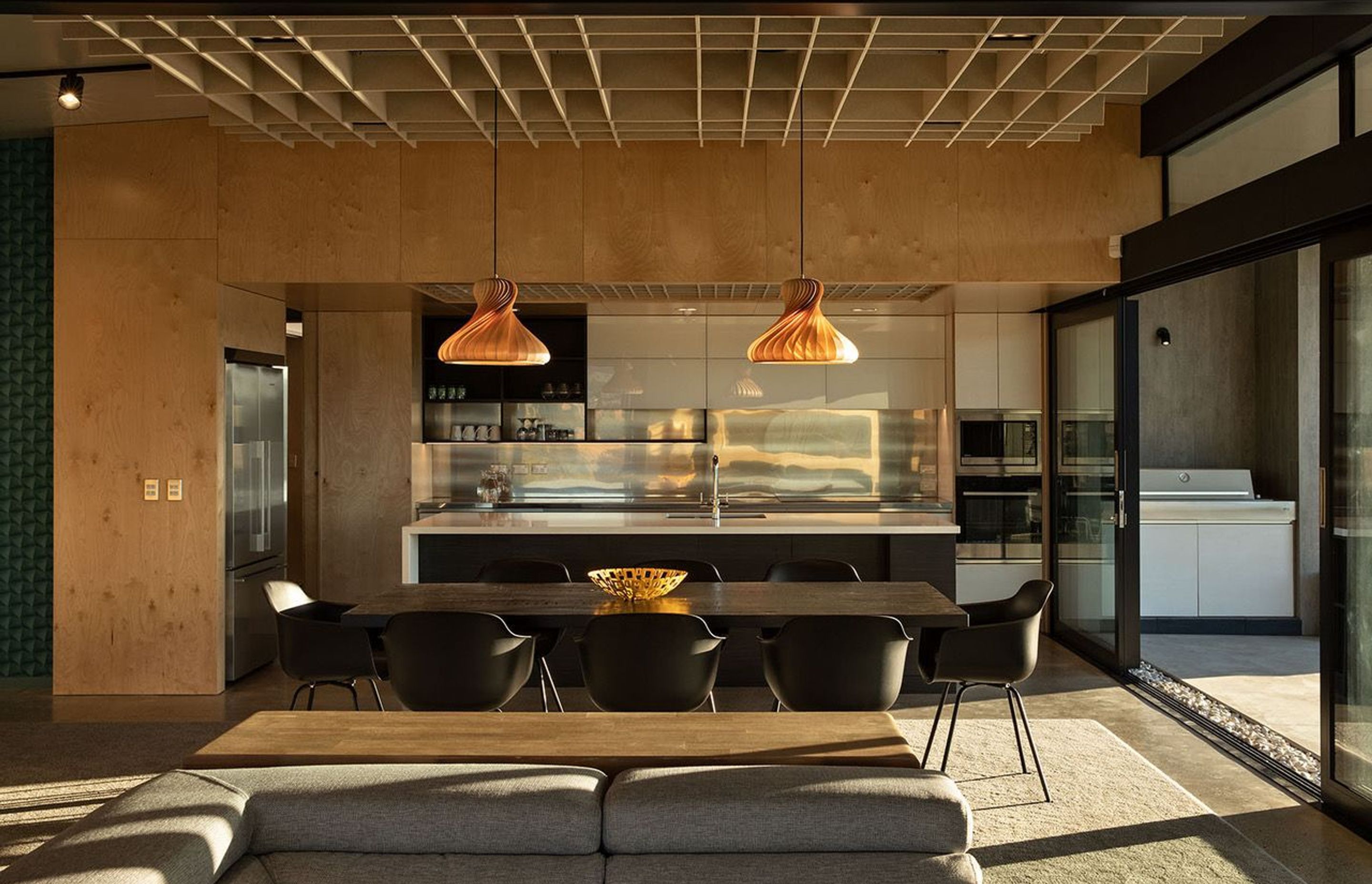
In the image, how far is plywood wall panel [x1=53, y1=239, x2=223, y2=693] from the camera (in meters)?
6.17

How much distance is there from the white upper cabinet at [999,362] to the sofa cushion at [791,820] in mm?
5998

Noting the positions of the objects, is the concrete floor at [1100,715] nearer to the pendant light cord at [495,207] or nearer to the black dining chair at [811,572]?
the black dining chair at [811,572]

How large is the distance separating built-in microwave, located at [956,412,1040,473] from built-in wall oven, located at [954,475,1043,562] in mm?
77

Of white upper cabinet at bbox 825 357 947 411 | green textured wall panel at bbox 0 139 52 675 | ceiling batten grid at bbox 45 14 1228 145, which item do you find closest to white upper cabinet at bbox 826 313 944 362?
white upper cabinet at bbox 825 357 947 411

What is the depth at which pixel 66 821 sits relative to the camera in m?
4.03

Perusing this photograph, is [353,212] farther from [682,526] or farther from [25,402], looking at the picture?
[682,526]

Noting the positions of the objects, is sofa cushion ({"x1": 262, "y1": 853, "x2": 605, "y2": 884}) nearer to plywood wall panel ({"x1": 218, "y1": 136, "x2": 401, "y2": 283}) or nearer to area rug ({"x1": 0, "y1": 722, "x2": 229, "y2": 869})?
area rug ({"x1": 0, "y1": 722, "x2": 229, "y2": 869})

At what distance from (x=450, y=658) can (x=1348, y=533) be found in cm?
339

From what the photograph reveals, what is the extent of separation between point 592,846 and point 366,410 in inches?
249

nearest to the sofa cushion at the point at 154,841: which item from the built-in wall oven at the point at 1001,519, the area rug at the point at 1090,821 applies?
the area rug at the point at 1090,821

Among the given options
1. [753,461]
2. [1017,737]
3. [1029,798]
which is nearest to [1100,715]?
[1017,737]

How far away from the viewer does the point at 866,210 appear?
20.6ft

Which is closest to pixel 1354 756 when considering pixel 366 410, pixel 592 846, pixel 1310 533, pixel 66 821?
pixel 592 846

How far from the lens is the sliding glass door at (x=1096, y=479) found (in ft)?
21.2
